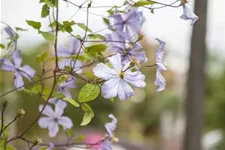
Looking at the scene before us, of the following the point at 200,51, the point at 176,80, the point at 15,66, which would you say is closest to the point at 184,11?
the point at 15,66

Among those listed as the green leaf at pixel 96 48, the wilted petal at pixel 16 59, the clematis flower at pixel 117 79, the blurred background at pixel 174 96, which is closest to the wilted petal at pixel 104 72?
the clematis flower at pixel 117 79

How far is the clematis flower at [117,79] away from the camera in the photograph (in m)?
0.68

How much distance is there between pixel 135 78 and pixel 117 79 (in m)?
0.02

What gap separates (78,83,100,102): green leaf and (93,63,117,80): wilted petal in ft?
0.08

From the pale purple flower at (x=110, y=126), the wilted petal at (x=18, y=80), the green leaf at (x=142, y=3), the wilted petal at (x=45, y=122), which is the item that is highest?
the green leaf at (x=142, y=3)

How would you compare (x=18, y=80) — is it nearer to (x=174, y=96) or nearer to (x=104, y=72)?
(x=104, y=72)

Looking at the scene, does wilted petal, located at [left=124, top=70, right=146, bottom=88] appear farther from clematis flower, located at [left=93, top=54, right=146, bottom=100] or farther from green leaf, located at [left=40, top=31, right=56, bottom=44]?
green leaf, located at [left=40, top=31, right=56, bottom=44]

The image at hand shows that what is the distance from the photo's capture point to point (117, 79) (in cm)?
69

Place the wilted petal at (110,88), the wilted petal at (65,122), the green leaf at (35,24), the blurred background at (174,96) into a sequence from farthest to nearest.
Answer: the blurred background at (174,96) → the wilted petal at (65,122) → the green leaf at (35,24) → the wilted petal at (110,88)

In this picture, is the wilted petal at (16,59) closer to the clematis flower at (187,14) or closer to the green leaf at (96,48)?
the green leaf at (96,48)

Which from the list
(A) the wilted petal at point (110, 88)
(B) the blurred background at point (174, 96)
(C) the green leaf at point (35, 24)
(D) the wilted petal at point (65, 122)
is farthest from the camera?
(B) the blurred background at point (174, 96)

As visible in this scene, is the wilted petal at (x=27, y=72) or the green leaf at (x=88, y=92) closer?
the green leaf at (x=88, y=92)

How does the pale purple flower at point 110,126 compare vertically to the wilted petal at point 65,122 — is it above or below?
above

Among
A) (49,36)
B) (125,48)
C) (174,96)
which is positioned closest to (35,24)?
(49,36)
